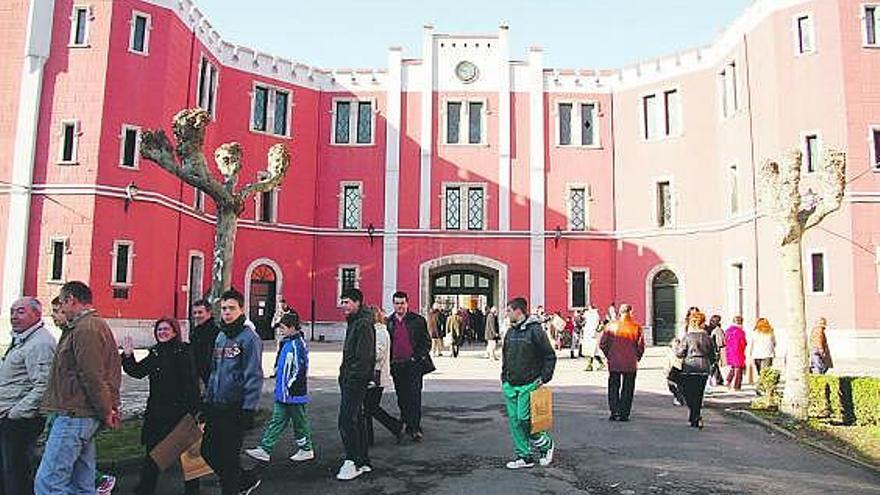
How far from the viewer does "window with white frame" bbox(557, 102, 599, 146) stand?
3036cm

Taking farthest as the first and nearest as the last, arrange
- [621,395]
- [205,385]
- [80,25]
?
[80,25] < [621,395] < [205,385]

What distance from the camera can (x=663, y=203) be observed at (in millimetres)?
29031

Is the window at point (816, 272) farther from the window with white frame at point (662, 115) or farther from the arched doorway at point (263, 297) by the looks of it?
the arched doorway at point (263, 297)

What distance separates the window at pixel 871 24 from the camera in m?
21.6

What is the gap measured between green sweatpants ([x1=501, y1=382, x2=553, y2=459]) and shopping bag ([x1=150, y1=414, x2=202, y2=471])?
10.6 ft

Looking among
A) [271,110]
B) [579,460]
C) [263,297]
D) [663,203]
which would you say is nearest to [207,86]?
[271,110]

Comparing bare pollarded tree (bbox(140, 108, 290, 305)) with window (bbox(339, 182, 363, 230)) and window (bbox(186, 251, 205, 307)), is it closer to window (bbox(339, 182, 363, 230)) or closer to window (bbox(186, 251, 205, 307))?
window (bbox(186, 251, 205, 307))

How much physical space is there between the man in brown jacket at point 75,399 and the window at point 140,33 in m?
19.9

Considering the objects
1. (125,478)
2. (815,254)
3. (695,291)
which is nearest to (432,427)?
(125,478)

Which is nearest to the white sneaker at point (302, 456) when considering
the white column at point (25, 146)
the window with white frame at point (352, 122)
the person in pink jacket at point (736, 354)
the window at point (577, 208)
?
the person in pink jacket at point (736, 354)

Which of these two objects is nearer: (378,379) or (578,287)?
(378,379)

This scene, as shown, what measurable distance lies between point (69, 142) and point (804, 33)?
2320cm

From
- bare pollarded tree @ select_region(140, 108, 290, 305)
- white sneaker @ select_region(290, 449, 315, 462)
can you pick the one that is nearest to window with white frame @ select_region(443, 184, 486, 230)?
bare pollarded tree @ select_region(140, 108, 290, 305)

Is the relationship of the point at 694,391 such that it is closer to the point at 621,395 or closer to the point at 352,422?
the point at 621,395
